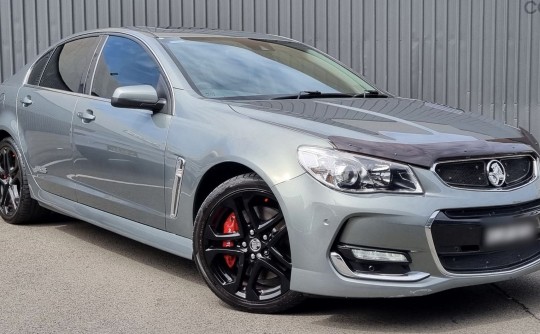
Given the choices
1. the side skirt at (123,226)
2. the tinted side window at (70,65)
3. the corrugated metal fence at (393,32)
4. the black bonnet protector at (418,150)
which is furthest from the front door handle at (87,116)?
the corrugated metal fence at (393,32)

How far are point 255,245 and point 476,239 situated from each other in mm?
1099

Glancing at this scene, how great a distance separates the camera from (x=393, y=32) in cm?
963

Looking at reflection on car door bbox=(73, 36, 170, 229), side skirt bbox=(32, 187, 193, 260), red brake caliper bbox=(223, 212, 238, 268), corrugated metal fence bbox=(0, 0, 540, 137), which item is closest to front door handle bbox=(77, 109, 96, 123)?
reflection on car door bbox=(73, 36, 170, 229)

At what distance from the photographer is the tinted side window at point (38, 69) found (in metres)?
6.57

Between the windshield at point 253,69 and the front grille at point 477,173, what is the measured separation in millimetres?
1396

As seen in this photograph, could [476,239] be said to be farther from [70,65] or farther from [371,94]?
[70,65]

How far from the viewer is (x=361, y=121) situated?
14.6ft

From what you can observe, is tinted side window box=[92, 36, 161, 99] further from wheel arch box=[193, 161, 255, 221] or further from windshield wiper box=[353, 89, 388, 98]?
windshield wiper box=[353, 89, 388, 98]

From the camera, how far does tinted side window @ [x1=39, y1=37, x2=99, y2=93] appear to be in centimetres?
601

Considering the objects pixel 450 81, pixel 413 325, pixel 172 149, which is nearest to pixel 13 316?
pixel 172 149

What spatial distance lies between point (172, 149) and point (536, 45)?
6.43m

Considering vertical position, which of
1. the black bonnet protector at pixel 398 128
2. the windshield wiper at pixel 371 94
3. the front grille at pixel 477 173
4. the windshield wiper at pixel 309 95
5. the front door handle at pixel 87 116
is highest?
the windshield wiper at pixel 309 95

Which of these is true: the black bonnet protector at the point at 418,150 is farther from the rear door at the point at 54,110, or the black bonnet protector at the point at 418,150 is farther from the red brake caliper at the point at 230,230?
the rear door at the point at 54,110

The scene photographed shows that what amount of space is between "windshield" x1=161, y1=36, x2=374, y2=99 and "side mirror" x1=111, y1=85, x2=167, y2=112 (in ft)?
0.88
